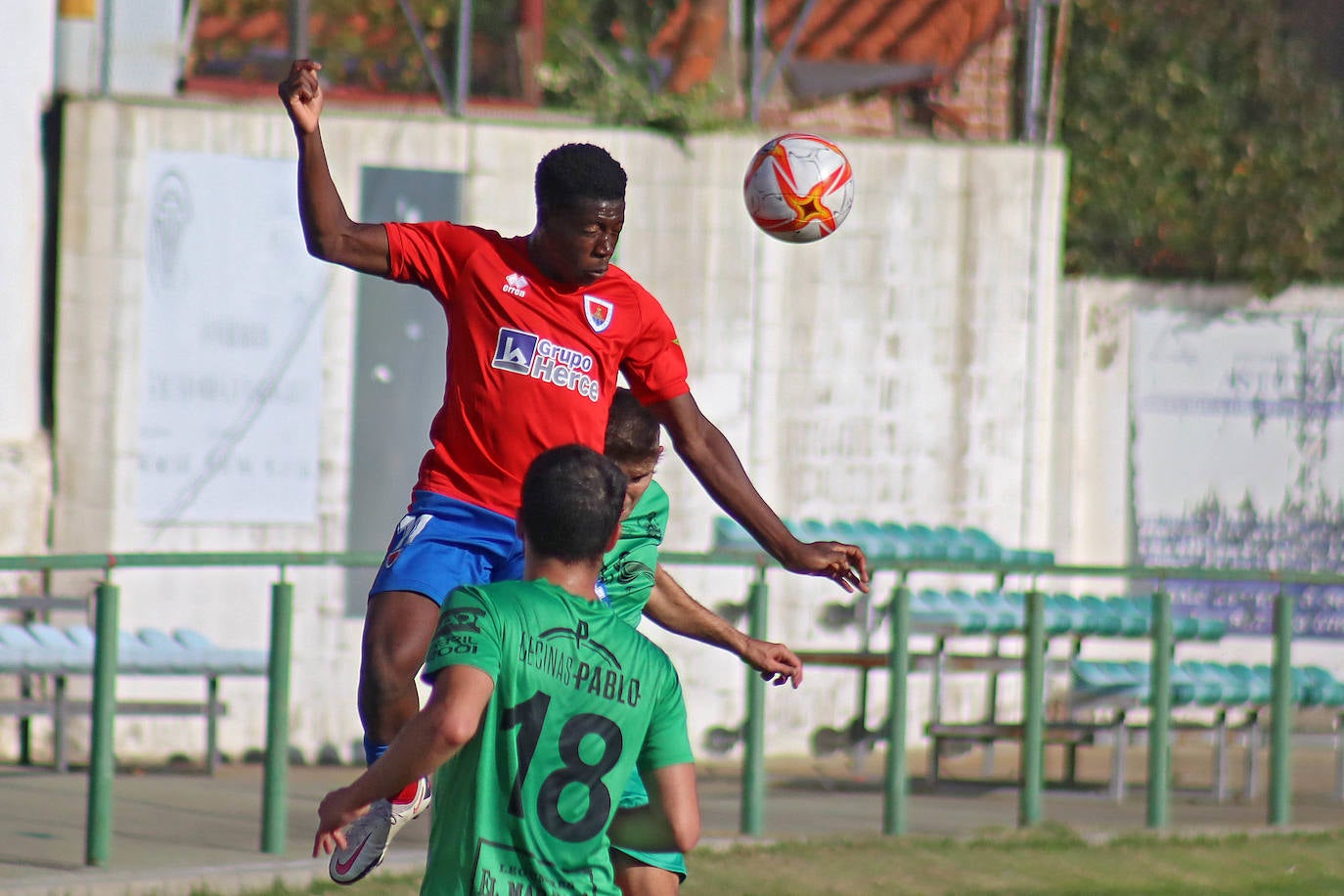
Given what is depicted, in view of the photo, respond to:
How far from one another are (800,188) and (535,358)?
171 centimetres

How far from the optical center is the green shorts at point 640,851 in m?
5.45

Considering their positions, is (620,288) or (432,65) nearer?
(620,288)

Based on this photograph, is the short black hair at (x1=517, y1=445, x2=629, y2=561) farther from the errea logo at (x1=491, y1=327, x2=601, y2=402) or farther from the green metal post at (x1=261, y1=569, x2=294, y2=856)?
the green metal post at (x1=261, y1=569, x2=294, y2=856)

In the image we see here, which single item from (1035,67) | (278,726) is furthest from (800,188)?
(1035,67)

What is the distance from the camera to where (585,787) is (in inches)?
158

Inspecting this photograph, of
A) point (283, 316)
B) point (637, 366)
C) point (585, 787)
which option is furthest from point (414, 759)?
point (283, 316)

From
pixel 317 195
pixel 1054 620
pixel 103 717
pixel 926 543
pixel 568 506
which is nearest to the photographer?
pixel 568 506

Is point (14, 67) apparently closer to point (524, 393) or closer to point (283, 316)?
point (283, 316)

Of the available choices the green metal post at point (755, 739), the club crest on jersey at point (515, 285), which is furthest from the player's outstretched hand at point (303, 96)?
the green metal post at point (755, 739)

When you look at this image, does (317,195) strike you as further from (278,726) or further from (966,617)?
(966,617)

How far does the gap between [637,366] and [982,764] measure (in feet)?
25.9

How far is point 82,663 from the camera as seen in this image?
10.5 metres

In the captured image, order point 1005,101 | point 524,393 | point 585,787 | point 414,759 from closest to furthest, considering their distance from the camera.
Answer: point 414,759 < point 585,787 < point 524,393 < point 1005,101

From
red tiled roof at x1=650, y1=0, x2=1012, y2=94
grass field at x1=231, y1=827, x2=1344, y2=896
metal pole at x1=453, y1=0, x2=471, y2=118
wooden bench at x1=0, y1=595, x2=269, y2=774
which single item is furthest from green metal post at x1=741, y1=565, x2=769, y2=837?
red tiled roof at x1=650, y1=0, x2=1012, y2=94
